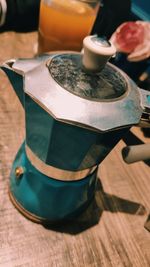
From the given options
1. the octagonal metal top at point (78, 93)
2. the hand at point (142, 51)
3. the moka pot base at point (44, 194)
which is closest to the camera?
the octagonal metal top at point (78, 93)

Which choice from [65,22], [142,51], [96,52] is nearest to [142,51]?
[142,51]

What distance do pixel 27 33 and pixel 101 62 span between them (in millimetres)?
754

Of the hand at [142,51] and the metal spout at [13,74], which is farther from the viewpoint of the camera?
the hand at [142,51]

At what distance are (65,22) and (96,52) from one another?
1.61 feet

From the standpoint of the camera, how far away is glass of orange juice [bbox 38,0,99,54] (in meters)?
0.78

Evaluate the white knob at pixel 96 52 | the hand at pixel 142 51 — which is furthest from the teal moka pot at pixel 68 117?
the hand at pixel 142 51

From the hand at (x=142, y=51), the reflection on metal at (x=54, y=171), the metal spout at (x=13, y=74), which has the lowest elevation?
the reflection on metal at (x=54, y=171)

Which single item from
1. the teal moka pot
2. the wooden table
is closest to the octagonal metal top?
the teal moka pot

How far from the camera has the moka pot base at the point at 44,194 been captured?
460 millimetres

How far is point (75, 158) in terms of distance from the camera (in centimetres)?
40

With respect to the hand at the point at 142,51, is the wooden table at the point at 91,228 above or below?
below

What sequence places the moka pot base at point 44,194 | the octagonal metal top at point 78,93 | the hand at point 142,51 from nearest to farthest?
the octagonal metal top at point 78,93 < the moka pot base at point 44,194 < the hand at point 142,51

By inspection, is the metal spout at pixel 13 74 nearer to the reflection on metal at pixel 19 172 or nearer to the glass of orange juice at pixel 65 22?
the reflection on metal at pixel 19 172

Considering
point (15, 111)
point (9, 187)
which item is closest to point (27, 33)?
point (15, 111)
